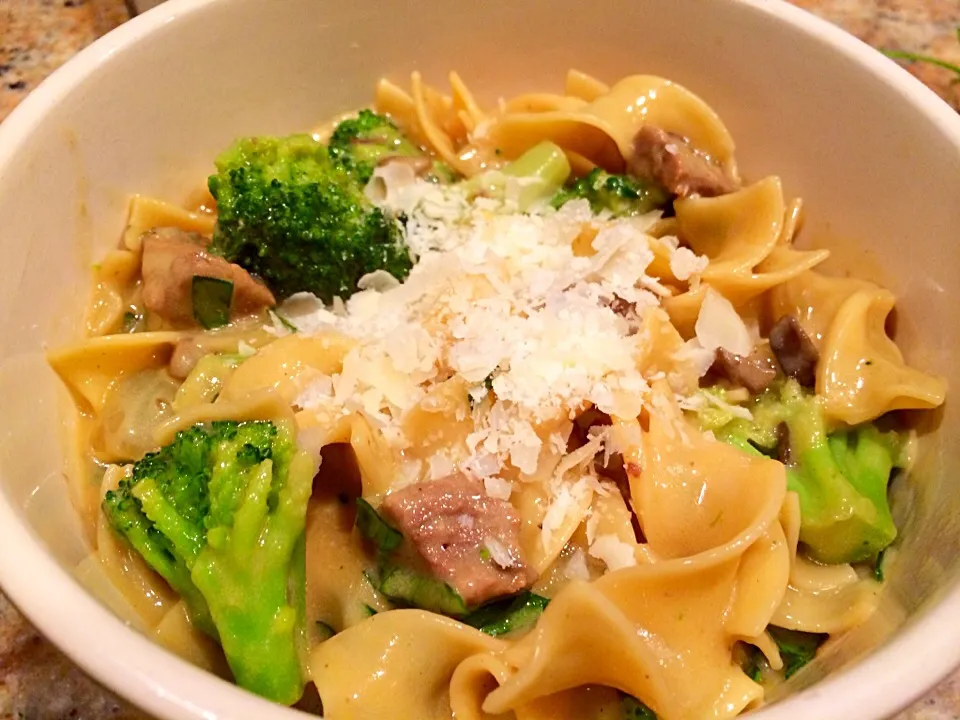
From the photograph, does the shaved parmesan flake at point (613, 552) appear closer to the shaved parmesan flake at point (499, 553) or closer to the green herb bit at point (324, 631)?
the shaved parmesan flake at point (499, 553)

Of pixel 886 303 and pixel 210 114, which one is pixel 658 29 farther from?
pixel 210 114

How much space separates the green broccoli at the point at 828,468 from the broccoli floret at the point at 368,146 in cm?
138

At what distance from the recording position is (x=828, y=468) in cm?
242

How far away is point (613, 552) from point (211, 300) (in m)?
1.43

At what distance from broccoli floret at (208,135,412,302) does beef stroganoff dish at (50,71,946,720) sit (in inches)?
0.4

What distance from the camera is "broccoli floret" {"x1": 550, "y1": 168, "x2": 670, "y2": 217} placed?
3.01m

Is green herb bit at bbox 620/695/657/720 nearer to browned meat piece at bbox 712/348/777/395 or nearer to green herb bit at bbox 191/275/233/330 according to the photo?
browned meat piece at bbox 712/348/777/395

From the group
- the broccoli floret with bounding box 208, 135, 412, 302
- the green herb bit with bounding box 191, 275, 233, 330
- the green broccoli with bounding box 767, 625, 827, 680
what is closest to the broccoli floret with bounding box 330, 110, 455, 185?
the broccoli floret with bounding box 208, 135, 412, 302

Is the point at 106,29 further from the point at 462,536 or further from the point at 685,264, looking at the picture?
the point at 462,536

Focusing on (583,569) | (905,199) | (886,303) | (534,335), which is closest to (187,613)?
(583,569)

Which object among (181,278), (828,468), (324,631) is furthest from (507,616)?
(181,278)

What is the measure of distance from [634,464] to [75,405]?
1637 millimetres

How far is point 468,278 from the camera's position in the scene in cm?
266

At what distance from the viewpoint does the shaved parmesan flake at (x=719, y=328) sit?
267cm
